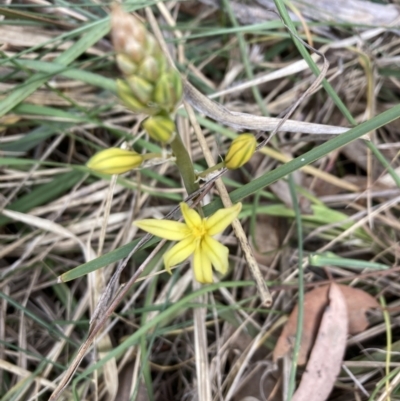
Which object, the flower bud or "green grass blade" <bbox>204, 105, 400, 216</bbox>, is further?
"green grass blade" <bbox>204, 105, 400, 216</bbox>

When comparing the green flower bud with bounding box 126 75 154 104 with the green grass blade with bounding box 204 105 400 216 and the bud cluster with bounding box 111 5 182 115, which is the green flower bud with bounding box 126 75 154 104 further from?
the green grass blade with bounding box 204 105 400 216

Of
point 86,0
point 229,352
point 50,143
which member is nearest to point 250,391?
point 229,352

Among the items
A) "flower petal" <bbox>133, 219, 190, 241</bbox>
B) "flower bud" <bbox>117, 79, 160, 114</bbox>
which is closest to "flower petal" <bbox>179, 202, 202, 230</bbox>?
"flower petal" <bbox>133, 219, 190, 241</bbox>

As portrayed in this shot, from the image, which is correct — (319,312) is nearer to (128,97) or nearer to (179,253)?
(179,253)

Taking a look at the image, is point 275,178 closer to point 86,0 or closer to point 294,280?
point 294,280

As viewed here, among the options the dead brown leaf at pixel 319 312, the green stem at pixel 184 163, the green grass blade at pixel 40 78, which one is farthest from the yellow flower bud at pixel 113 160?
the dead brown leaf at pixel 319 312

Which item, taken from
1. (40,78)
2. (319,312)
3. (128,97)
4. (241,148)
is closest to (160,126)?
(128,97)
